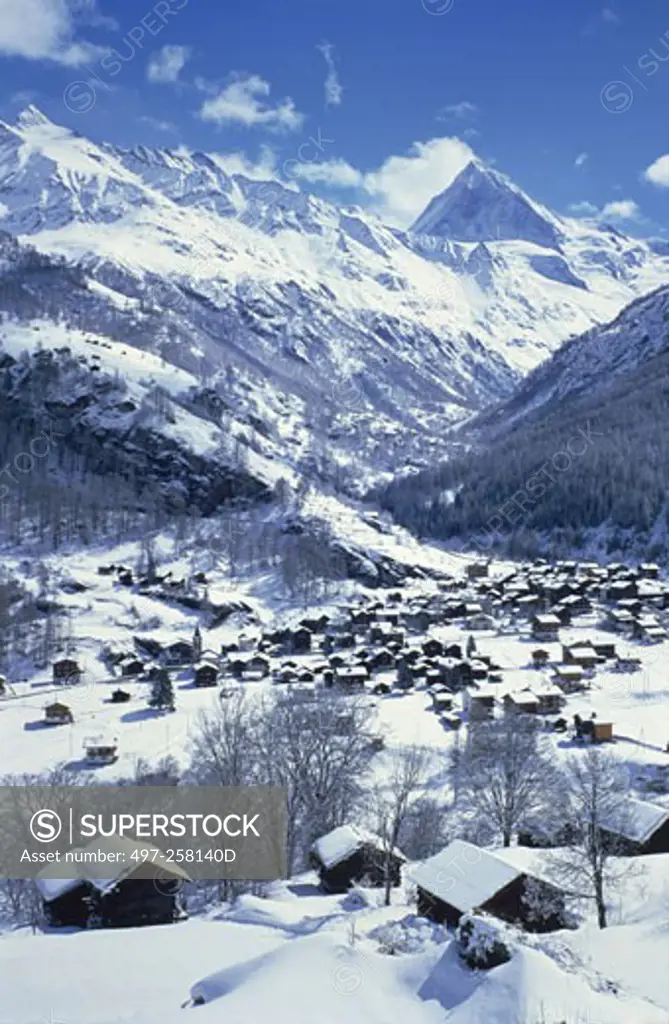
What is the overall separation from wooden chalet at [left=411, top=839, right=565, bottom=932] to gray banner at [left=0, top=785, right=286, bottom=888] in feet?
31.2

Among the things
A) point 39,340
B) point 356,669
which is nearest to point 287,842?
point 356,669

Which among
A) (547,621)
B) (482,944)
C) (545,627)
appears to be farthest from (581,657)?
(482,944)

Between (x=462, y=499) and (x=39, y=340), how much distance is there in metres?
108

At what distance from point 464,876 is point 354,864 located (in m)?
7.03

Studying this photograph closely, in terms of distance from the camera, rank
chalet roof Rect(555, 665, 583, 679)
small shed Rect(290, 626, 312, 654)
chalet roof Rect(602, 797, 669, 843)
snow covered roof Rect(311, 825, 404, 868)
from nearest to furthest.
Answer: snow covered roof Rect(311, 825, 404, 868)
chalet roof Rect(602, 797, 669, 843)
chalet roof Rect(555, 665, 583, 679)
small shed Rect(290, 626, 312, 654)

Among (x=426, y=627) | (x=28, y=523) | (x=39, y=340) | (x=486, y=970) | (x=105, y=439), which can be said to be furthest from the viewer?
(x=39, y=340)

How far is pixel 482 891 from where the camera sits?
2556 centimetres

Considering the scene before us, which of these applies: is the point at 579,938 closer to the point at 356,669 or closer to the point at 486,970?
the point at 486,970

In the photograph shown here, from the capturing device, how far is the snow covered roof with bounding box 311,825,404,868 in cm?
3209

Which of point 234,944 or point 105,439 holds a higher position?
point 105,439

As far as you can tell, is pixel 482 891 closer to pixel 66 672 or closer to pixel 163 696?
pixel 163 696

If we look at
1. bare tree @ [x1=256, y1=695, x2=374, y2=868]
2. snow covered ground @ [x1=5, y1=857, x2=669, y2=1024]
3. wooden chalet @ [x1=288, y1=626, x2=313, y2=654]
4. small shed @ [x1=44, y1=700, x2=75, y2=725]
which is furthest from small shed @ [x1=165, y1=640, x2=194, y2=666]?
snow covered ground @ [x1=5, y1=857, x2=669, y2=1024]

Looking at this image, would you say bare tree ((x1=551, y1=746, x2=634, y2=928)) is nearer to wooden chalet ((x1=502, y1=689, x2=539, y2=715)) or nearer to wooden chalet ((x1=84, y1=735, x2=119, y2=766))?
wooden chalet ((x1=502, y1=689, x2=539, y2=715))

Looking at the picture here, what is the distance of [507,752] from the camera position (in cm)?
4384
